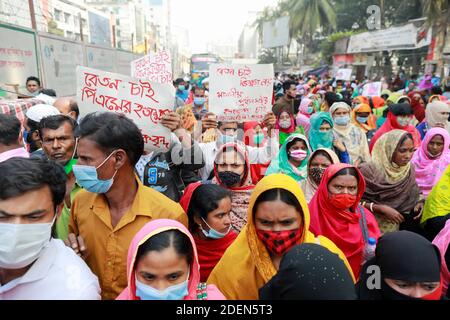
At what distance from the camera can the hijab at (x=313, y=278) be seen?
49.5 inches

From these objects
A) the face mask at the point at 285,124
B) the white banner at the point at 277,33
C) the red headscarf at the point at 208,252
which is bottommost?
the red headscarf at the point at 208,252

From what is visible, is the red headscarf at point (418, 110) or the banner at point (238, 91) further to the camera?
the red headscarf at point (418, 110)

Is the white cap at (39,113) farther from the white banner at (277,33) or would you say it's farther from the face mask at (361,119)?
the white banner at (277,33)

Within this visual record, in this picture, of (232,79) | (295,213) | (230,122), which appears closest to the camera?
(295,213)

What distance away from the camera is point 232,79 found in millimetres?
3719

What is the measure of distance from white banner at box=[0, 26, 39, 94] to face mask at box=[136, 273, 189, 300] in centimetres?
663

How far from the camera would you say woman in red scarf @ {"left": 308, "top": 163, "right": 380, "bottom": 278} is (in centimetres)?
262

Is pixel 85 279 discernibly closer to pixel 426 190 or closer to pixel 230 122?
pixel 230 122

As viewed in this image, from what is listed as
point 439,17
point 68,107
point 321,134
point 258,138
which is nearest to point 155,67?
point 258,138

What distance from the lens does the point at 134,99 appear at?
256 cm

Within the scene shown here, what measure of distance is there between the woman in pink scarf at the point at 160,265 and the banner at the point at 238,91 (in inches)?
86.5

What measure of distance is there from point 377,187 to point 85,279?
9.09ft

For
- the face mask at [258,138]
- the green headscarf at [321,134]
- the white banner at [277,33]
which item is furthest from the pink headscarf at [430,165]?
the white banner at [277,33]
